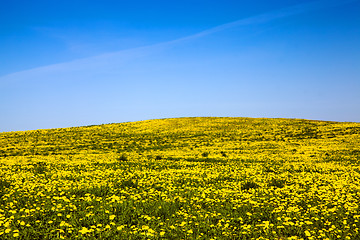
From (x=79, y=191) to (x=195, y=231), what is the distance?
532cm

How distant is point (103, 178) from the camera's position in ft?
41.1

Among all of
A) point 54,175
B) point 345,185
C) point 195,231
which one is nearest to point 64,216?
point 195,231

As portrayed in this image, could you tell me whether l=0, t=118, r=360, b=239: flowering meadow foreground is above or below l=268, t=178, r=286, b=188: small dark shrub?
above

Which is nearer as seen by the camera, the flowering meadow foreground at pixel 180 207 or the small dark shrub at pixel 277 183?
the flowering meadow foreground at pixel 180 207

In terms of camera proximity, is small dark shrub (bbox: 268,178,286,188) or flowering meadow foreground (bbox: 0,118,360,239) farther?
small dark shrub (bbox: 268,178,286,188)

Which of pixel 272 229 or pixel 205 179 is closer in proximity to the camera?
pixel 272 229

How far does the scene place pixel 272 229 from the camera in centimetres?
689

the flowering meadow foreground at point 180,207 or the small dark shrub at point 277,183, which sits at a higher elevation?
the flowering meadow foreground at point 180,207

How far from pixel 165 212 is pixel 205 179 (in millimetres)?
4962

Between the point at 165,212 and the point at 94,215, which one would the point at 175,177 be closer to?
the point at 165,212

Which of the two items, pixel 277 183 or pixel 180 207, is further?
pixel 277 183

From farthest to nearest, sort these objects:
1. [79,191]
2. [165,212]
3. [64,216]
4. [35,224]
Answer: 1. [79,191]
2. [165,212]
3. [64,216]
4. [35,224]

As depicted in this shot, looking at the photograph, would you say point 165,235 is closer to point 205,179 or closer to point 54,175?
point 205,179

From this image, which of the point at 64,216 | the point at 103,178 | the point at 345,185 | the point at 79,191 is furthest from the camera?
the point at 103,178
